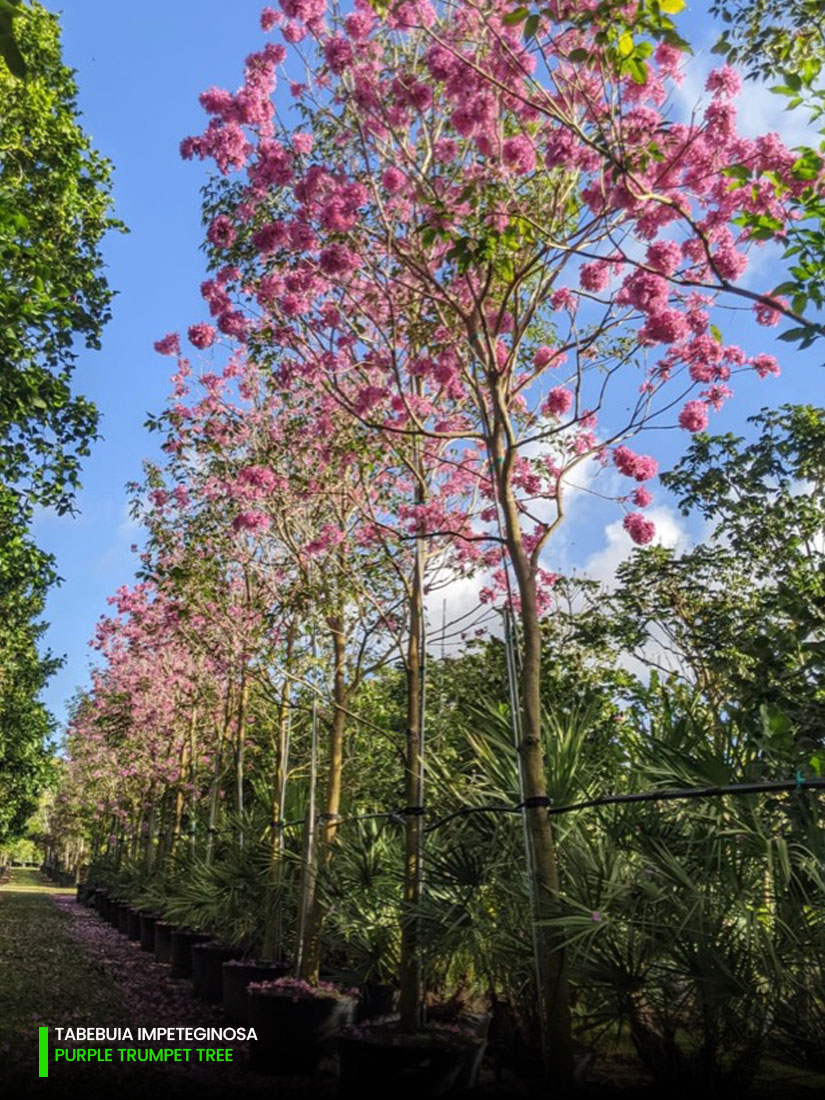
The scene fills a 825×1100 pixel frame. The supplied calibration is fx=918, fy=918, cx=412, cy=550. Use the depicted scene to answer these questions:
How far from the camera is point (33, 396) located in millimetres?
10867

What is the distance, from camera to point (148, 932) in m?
15.2

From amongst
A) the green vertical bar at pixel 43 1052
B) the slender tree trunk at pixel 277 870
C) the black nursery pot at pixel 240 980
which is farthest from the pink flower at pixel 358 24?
the black nursery pot at pixel 240 980

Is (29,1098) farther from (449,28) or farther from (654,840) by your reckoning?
(449,28)

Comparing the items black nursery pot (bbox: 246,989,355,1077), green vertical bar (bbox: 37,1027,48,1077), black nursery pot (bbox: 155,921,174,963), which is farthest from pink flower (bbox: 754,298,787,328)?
black nursery pot (bbox: 155,921,174,963)

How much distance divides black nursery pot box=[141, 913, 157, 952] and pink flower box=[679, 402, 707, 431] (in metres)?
12.3

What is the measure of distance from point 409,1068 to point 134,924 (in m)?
14.0

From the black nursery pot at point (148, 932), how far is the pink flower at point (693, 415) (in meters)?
12.3

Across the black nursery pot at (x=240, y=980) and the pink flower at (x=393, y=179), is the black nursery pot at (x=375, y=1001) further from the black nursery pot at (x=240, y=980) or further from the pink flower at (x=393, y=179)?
the pink flower at (x=393, y=179)

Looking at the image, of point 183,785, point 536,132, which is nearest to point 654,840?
point 536,132

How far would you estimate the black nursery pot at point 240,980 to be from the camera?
A: 320 inches

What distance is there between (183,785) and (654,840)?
15011 mm

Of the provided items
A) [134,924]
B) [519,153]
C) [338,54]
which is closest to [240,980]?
[519,153]

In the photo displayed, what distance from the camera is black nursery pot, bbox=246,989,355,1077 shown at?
6.55 m

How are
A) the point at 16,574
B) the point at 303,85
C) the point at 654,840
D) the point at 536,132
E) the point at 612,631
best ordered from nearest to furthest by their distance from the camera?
1. the point at 654,840
2. the point at 536,132
3. the point at 303,85
4. the point at 16,574
5. the point at 612,631
